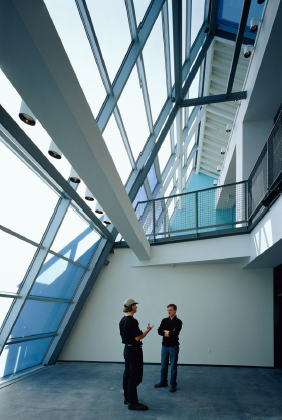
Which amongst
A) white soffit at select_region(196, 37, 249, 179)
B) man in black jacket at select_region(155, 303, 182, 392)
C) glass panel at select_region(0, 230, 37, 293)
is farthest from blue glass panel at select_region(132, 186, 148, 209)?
man in black jacket at select_region(155, 303, 182, 392)

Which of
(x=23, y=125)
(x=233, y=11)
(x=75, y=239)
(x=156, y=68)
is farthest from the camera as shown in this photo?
(x=233, y=11)

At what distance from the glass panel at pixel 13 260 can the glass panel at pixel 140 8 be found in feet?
17.0

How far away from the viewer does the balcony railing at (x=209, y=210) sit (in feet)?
27.8

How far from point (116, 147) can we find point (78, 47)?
3095mm

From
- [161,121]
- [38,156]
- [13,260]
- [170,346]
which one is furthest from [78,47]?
[170,346]

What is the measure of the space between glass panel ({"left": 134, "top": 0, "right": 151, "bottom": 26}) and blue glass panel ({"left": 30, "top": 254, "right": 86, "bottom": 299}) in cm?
575

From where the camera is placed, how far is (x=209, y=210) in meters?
10.4

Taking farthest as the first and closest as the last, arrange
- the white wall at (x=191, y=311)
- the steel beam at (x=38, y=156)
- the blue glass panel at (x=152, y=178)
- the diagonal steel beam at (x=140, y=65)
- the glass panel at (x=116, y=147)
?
the blue glass panel at (x=152, y=178) < the white wall at (x=191, y=311) < the glass panel at (x=116, y=147) < the diagonal steel beam at (x=140, y=65) < the steel beam at (x=38, y=156)

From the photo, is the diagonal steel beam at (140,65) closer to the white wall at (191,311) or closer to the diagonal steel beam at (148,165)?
the diagonal steel beam at (148,165)

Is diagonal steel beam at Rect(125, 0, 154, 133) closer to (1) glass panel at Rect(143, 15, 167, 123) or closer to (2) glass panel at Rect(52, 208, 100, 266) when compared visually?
(1) glass panel at Rect(143, 15, 167, 123)

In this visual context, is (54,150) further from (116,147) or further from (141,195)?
(141,195)

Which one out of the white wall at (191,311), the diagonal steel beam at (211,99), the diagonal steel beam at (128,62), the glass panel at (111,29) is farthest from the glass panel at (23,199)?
the diagonal steel beam at (211,99)

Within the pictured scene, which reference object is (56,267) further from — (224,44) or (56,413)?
(224,44)

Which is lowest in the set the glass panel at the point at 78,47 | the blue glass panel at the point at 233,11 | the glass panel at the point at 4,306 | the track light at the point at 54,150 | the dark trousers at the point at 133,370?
the dark trousers at the point at 133,370
